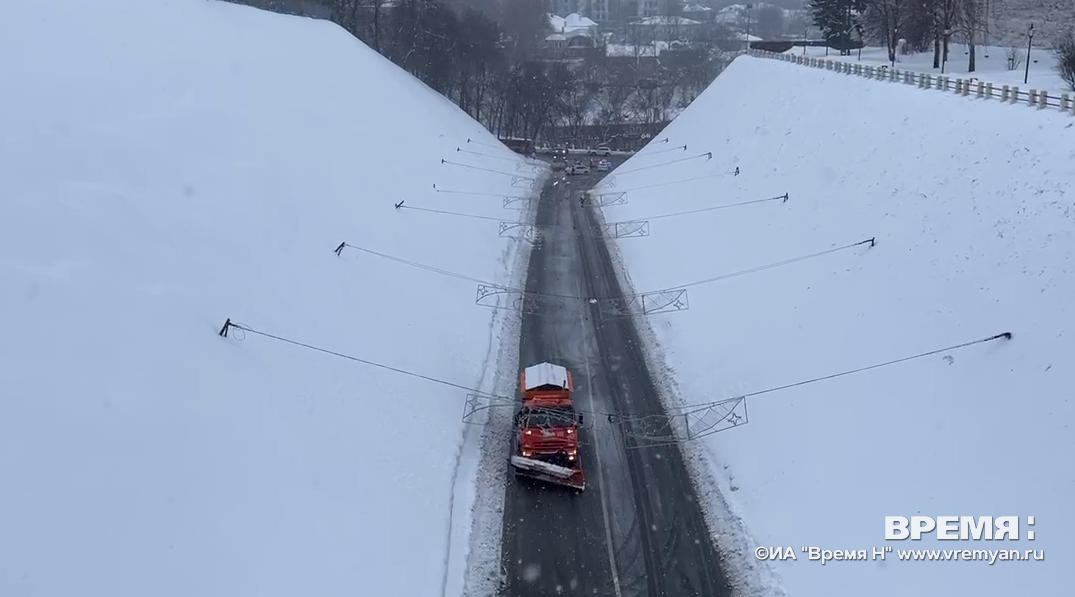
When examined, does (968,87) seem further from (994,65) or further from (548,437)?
(994,65)

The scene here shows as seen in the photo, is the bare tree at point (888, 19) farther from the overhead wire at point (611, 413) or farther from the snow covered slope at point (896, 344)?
the overhead wire at point (611, 413)

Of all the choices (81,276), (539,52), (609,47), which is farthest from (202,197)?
(609,47)

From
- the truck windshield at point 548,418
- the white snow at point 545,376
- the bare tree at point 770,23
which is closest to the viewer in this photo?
the truck windshield at point 548,418

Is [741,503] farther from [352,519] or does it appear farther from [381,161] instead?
[381,161]

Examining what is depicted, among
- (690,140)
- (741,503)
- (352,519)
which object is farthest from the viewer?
(690,140)

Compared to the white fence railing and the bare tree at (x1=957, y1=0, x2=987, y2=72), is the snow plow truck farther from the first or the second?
the bare tree at (x1=957, y1=0, x2=987, y2=72)

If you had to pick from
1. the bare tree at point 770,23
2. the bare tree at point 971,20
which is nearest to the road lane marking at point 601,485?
the bare tree at point 971,20

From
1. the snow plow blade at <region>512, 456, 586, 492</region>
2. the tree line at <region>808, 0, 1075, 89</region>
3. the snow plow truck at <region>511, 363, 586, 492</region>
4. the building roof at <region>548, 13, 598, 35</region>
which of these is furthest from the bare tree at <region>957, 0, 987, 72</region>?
the building roof at <region>548, 13, 598, 35</region>

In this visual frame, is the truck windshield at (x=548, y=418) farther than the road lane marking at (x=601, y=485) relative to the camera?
Yes
